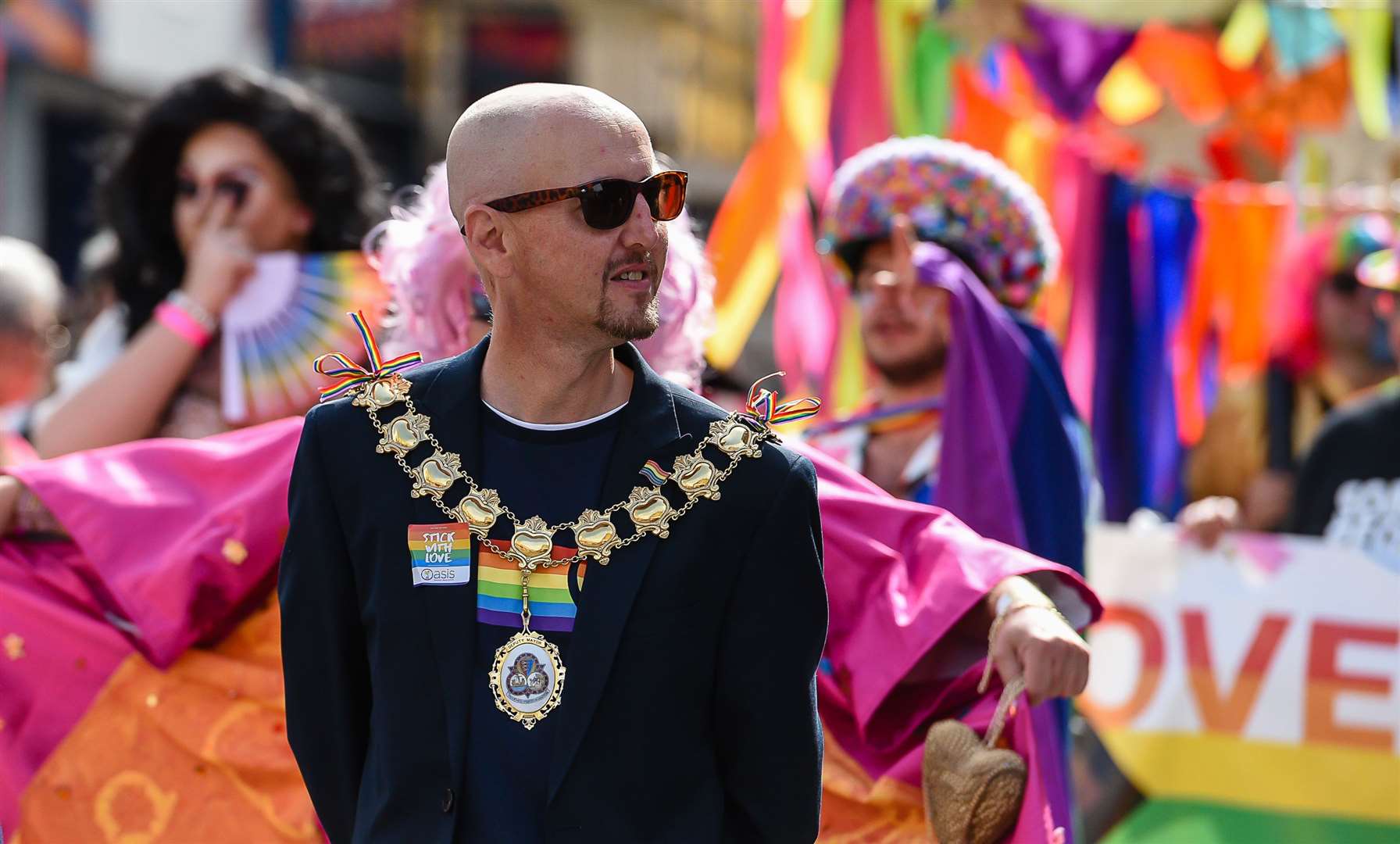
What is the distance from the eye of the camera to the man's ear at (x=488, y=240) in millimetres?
2014

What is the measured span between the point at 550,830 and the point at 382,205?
2.63 meters

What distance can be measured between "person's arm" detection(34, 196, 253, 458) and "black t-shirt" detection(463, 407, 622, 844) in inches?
78.2

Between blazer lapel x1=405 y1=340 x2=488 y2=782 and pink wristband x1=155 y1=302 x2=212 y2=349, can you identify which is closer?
blazer lapel x1=405 y1=340 x2=488 y2=782

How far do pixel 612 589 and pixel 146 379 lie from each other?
219cm

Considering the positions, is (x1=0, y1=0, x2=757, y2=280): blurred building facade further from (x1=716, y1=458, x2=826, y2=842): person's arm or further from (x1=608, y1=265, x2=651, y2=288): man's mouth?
(x1=716, y1=458, x2=826, y2=842): person's arm

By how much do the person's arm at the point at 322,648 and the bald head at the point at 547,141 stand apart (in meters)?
0.38

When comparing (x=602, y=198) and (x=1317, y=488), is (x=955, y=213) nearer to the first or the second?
(x=1317, y=488)

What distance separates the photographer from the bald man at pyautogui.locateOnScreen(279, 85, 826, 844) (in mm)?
1949

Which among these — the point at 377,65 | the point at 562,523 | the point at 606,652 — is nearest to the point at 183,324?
the point at 562,523

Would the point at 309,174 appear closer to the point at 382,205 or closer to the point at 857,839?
the point at 382,205

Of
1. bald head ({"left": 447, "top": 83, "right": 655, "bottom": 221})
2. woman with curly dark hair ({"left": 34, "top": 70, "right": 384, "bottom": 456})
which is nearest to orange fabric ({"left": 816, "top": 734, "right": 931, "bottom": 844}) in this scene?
bald head ({"left": 447, "top": 83, "right": 655, "bottom": 221})

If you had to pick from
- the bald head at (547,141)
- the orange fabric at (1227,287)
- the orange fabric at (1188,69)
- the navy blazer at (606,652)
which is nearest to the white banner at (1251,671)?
the orange fabric at (1227,287)

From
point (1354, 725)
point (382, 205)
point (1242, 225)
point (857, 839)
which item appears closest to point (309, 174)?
point (382, 205)

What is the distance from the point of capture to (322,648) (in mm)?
2074
